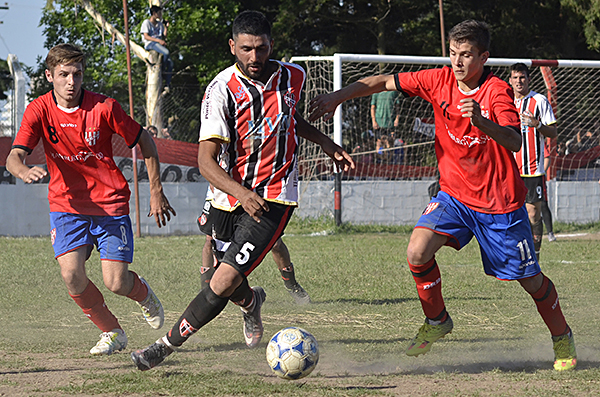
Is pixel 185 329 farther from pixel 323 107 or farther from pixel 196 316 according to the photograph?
pixel 323 107

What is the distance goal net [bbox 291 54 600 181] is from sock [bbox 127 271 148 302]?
935 cm

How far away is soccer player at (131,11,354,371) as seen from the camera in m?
4.32

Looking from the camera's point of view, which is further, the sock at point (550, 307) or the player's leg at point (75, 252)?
the player's leg at point (75, 252)

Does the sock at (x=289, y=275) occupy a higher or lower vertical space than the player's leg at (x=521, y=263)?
lower

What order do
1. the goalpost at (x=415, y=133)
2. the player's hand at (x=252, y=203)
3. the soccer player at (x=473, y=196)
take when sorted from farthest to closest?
the goalpost at (x=415, y=133) → the soccer player at (x=473, y=196) → the player's hand at (x=252, y=203)

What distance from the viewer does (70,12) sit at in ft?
89.4

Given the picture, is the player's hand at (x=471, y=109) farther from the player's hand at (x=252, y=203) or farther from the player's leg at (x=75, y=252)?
the player's leg at (x=75, y=252)

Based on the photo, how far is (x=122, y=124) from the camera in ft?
16.9

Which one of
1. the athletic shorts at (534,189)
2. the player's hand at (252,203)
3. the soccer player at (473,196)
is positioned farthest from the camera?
the athletic shorts at (534,189)

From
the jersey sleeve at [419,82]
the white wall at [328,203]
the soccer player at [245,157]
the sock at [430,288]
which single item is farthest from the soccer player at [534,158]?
the white wall at [328,203]

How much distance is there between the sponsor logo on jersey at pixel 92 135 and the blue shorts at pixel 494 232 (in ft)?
7.17

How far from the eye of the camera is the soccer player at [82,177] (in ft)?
16.5

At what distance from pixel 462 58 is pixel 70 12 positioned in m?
25.1

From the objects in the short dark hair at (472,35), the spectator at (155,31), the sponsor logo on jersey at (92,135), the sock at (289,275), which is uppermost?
the spectator at (155,31)
